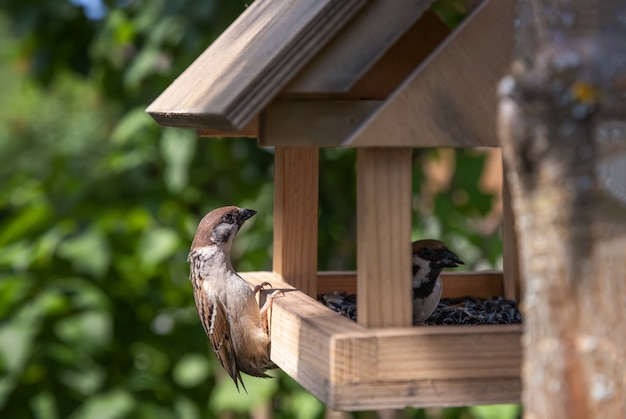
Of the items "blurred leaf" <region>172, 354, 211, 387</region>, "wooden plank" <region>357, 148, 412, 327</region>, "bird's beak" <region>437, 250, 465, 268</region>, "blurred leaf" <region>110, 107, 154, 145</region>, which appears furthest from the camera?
"blurred leaf" <region>172, 354, 211, 387</region>

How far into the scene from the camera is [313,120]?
1.87 m

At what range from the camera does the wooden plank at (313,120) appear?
1.85 m

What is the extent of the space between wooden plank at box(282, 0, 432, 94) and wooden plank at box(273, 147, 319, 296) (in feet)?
2.76

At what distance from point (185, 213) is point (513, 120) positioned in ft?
9.76

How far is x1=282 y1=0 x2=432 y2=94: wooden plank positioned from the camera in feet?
6.07

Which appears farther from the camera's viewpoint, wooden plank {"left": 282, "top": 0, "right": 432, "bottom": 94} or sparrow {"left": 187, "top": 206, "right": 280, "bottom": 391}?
sparrow {"left": 187, "top": 206, "right": 280, "bottom": 391}

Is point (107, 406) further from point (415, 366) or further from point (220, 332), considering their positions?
point (415, 366)

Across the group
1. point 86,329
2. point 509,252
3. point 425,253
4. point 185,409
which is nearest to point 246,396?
point 185,409

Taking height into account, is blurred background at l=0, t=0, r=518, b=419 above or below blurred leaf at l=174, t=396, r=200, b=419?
above

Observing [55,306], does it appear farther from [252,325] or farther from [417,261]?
[417,261]

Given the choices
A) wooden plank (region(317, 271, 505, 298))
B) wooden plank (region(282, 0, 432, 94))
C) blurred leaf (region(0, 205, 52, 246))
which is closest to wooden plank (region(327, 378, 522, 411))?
wooden plank (region(282, 0, 432, 94))

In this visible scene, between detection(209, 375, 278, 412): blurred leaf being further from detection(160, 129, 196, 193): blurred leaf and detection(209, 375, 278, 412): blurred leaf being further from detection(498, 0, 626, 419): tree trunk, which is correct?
detection(498, 0, 626, 419): tree trunk

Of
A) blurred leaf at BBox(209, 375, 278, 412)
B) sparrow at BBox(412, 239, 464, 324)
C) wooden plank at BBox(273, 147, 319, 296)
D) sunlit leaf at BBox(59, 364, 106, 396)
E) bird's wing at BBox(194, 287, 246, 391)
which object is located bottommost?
blurred leaf at BBox(209, 375, 278, 412)

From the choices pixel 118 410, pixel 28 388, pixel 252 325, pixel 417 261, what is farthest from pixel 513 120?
pixel 28 388
